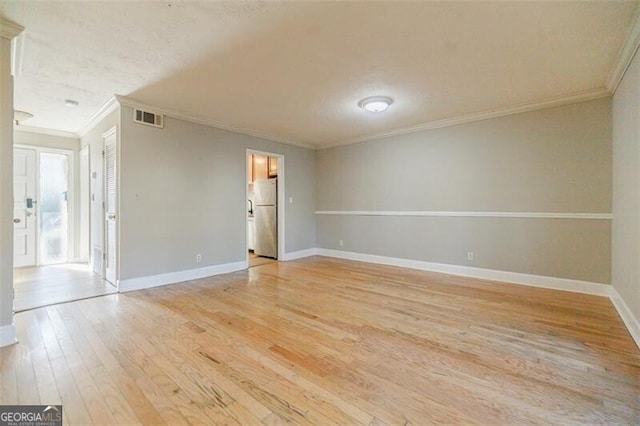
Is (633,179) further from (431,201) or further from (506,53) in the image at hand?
(431,201)

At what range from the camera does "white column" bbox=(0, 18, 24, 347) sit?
2.20 meters

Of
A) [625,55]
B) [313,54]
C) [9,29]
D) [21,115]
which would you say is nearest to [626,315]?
[625,55]

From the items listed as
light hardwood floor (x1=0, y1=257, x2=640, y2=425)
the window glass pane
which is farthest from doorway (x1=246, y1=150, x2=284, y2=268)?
the window glass pane

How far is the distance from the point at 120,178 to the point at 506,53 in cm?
462

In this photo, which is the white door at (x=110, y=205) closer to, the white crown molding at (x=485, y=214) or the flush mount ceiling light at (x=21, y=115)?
the flush mount ceiling light at (x=21, y=115)

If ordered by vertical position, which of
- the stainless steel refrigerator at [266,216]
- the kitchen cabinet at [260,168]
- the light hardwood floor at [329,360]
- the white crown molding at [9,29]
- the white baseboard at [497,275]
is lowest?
the light hardwood floor at [329,360]

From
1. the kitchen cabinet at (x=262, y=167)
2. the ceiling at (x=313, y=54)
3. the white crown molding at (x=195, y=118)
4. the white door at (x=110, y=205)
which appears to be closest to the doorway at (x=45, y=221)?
the white door at (x=110, y=205)

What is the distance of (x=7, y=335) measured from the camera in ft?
7.36

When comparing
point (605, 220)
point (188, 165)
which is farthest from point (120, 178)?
point (605, 220)

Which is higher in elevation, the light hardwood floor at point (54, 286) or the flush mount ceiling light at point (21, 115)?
the flush mount ceiling light at point (21, 115)

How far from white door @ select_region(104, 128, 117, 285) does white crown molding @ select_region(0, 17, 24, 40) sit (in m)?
1.76

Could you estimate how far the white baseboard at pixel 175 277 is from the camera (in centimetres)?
372

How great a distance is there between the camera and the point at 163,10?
2.01 meters

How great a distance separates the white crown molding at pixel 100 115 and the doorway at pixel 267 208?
2.31 m
